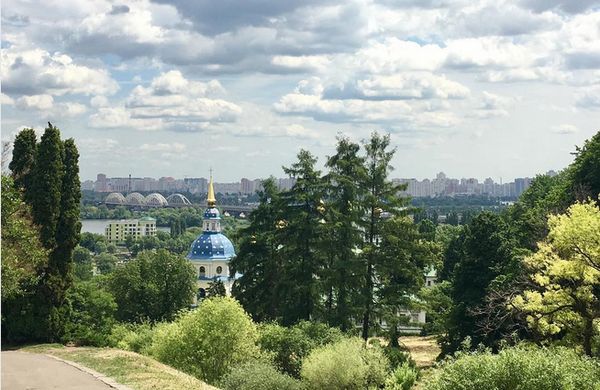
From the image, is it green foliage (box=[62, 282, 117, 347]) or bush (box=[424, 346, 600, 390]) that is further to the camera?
green foliage (box=[62, 282, 117, 347])

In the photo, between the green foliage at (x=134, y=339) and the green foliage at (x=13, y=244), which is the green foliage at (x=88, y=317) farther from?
the green foliage at (x=13, y=244)

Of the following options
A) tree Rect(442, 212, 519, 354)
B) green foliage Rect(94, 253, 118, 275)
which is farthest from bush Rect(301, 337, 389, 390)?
green foliage Rect(94, 253, 118, 275)

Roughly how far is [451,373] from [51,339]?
54.1 ft

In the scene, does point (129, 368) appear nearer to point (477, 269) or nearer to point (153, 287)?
point (477, 269)

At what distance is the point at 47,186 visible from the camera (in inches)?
1030

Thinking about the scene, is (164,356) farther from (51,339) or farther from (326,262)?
(326,262)

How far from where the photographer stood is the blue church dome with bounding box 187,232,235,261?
7956cm

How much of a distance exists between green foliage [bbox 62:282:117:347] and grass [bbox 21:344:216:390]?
1.60 meters

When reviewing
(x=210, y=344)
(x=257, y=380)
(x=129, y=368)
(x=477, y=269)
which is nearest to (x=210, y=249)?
(x=477, y=269)

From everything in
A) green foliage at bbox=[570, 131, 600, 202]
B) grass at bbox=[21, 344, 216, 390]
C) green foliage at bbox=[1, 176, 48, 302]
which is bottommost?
grass at bbox=[21, 344, 216, 390]

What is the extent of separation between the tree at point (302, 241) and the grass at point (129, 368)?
10512 mm

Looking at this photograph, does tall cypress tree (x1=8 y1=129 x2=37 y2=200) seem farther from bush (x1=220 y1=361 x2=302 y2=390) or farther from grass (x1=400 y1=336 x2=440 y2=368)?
grass (x1=400 y1=336 x2=440 y2=368)

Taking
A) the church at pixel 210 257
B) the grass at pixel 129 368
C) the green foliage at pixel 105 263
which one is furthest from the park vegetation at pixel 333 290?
the green foliage at pixel 105 263

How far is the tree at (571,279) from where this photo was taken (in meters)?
20.6
